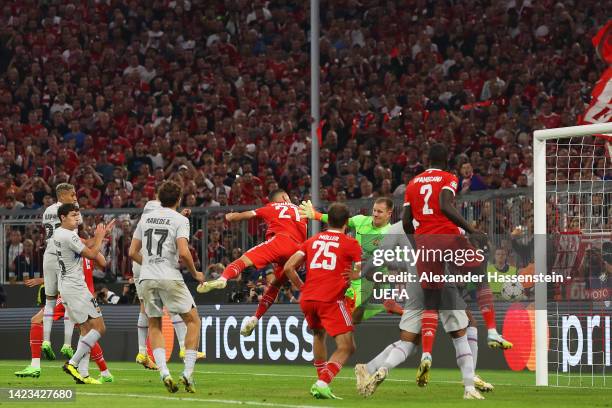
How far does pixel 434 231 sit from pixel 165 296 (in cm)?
251

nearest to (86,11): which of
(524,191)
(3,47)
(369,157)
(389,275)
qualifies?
(3,47)

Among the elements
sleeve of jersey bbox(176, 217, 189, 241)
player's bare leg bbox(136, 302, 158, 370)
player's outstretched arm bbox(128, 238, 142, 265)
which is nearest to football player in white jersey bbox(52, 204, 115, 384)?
player's outstretched arm bbox(128, 238, 142, 265)

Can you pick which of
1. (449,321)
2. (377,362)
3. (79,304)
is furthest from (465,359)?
(79,304)

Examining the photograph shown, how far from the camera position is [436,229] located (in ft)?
39.7

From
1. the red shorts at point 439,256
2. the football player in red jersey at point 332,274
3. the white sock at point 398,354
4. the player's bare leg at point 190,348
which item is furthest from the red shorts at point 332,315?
the player's bare leg at point 190,348

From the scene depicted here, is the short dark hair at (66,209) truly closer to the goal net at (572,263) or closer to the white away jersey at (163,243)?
the white away jersey at (163,243)

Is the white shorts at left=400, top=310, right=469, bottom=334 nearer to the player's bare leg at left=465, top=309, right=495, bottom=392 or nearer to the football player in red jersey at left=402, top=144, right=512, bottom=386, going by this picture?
the football player in red jersey at left=402, top=144, right=512, bottom=386

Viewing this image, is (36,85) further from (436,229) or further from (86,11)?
(436,229)

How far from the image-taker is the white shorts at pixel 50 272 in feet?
50.6

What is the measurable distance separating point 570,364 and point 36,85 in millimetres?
17186

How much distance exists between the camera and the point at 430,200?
11.9 meters

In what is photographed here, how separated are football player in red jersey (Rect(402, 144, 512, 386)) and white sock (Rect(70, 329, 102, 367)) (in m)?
3.41

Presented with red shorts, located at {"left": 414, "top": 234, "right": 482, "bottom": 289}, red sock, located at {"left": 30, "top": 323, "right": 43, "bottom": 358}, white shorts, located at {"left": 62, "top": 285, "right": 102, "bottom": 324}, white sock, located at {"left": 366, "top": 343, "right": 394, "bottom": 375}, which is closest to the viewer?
white sock, located at {"left": 366, "top": 343, "right": 394, "bottom": 375}

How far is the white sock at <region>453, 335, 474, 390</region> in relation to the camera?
11.6 meters
